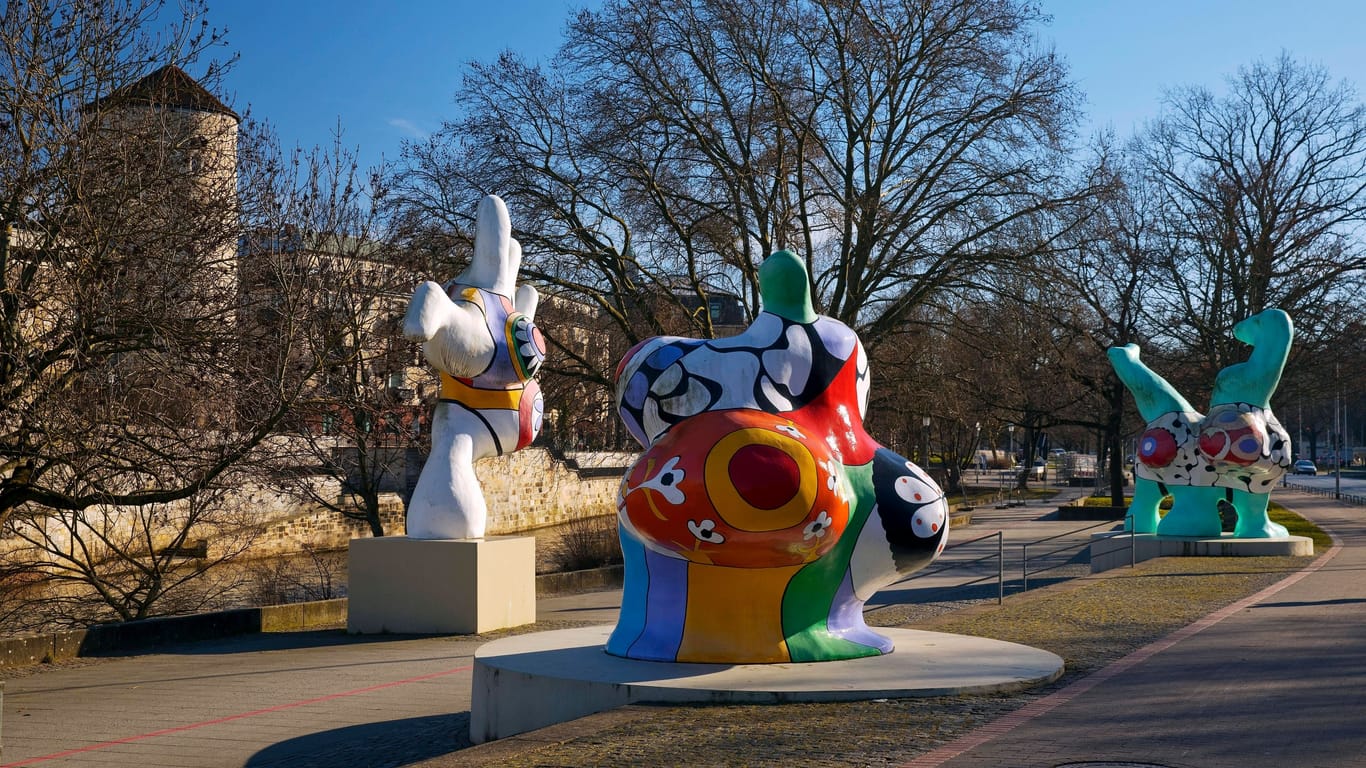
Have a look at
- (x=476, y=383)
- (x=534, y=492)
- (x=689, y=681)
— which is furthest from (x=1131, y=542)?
(x=534, y=492)

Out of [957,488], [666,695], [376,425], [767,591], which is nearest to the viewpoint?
[666,695]

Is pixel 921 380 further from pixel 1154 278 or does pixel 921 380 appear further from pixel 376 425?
pixel 1154 278

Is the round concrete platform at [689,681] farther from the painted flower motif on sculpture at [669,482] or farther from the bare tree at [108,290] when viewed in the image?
the bare tree at [108,290]

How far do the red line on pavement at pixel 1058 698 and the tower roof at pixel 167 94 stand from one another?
394 inches

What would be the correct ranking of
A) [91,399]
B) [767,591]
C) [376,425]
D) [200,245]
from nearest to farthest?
[767,591] < [91,399] < [200,245] < [376,425]

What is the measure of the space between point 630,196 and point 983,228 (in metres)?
6.82

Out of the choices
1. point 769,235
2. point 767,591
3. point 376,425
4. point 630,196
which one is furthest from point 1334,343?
point 767,591

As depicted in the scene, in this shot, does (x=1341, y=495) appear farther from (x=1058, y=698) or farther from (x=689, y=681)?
(x=689, y=681)

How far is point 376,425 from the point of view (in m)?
18.8

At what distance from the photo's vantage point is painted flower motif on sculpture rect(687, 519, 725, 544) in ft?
29.3

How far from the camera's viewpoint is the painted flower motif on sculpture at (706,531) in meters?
8.93

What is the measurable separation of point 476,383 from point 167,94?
4.73m

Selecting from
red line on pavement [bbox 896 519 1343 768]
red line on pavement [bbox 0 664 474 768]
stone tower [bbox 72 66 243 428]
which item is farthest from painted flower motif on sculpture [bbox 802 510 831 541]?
stone tower [bbox 72 66 243 428]

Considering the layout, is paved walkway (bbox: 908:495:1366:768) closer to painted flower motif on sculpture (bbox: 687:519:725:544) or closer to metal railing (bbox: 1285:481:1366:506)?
painted flower motif on sculpture (bbox: 687:519:725:544)
